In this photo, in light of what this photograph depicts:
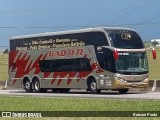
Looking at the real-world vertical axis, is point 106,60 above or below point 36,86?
above

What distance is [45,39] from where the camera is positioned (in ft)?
112

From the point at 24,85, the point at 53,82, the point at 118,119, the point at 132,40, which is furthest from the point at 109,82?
the point at 118,119

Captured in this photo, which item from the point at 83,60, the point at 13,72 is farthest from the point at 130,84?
the point at 13,72

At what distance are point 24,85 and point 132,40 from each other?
9.58m

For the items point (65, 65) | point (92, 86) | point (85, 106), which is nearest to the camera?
point (85, 106)

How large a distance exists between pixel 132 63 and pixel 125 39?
1.45 meters

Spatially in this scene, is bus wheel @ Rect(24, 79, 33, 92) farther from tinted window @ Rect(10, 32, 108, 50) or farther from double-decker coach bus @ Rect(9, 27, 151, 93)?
tinted window @ Rect(10, 32, 108, 50)

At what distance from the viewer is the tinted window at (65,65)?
30.8m

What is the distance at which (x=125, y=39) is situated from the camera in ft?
97.2

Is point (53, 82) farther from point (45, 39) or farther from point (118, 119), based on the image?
point (118, 119)

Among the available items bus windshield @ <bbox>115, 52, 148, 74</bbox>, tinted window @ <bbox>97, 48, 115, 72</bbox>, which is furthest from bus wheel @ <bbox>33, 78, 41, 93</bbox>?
bus windshield @ <bbox>115, 52, 148, 74</bbox>

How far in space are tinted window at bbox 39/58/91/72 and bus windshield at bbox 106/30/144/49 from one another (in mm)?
2350

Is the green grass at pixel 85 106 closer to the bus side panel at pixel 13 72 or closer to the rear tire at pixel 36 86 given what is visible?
the rear tire at pixel 36 86

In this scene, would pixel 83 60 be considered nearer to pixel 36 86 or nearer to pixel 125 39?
pixel 125 39
